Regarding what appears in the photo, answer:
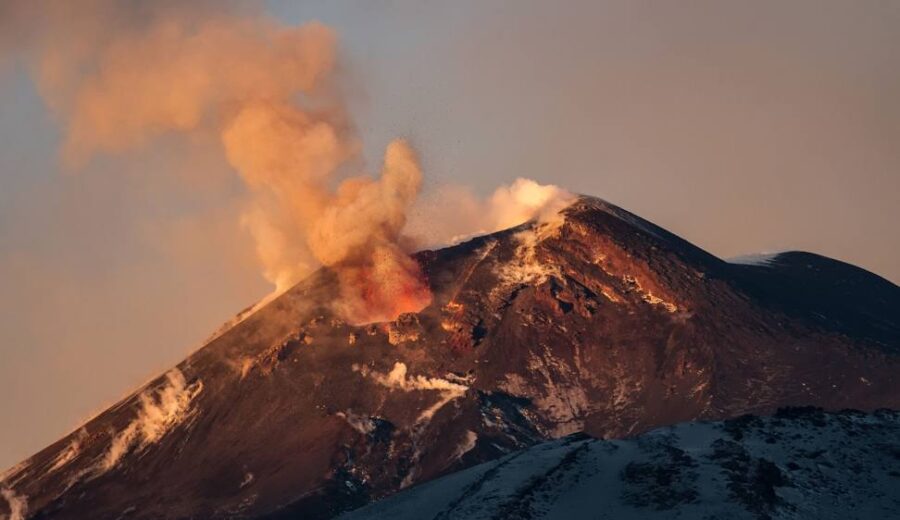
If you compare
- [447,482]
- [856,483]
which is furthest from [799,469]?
[447,482]

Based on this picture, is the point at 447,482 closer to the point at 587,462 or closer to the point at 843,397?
the point at 587,462

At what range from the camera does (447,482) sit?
10706 cm

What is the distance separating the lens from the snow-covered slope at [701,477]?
292ft

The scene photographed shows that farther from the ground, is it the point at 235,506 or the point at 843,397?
the point at 235,506

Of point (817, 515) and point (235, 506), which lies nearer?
point (817, 515)

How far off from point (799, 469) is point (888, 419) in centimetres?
1212

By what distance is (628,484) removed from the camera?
95.2m

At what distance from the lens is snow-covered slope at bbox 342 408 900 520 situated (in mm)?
88938

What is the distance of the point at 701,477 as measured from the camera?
93.0 meters

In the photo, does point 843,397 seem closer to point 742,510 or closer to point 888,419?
point 888,419

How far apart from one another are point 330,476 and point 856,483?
4478 inches

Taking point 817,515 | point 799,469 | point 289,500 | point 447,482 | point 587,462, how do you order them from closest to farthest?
point 817,515 < point 799,469 < point 587,462 < point 447,482 < point 289,500

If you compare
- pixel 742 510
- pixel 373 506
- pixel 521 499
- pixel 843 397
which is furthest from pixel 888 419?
pixel 843 397

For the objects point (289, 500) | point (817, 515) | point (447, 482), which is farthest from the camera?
point (289, 500)
